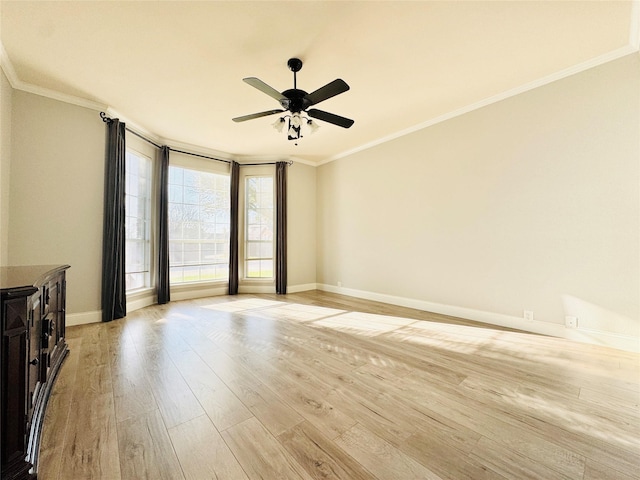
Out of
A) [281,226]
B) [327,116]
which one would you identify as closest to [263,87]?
[327,116]

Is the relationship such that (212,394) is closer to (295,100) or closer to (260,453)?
(260,453)

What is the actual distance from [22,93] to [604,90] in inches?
260

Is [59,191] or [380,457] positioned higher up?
[59,191]

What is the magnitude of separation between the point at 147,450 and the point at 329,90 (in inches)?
111

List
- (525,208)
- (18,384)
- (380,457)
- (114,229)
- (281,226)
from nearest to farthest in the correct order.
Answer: (18,384), (380,457), (525,208), (114,229), (281,226)

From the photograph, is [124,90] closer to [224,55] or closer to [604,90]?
[224,55]

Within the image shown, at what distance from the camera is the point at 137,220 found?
432 cm

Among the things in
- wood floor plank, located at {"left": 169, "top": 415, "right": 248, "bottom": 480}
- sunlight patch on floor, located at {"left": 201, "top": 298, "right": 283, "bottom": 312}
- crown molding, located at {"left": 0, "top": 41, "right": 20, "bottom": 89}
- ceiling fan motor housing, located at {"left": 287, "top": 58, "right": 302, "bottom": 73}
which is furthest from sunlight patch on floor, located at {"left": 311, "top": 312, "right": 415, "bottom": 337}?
crown molding, located at {"left": 0, "top": 41, "right": 20, "bottom": 89}

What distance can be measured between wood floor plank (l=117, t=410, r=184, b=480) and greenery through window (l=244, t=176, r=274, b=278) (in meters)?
4.22

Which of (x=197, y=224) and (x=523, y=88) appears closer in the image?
(x=523, y=88)

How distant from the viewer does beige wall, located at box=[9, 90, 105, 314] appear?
306cm

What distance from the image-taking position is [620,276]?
104 inches

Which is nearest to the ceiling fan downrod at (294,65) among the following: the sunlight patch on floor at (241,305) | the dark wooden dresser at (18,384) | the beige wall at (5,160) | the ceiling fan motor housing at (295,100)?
the ceiling fan motor housing at (295,100)

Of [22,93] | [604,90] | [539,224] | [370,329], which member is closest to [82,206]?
[22,93]
